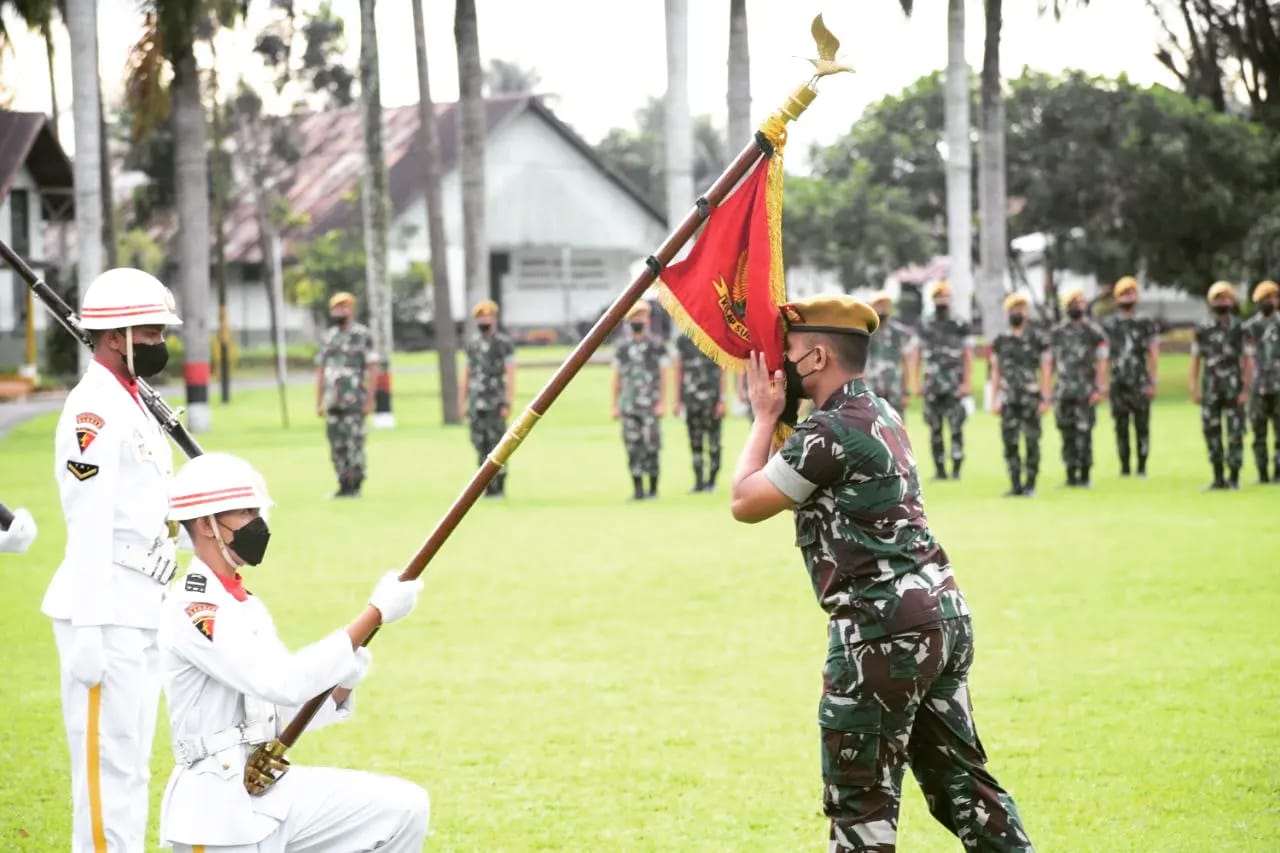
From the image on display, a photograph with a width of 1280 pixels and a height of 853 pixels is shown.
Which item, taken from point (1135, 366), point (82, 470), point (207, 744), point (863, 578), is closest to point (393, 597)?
point (207, 744)

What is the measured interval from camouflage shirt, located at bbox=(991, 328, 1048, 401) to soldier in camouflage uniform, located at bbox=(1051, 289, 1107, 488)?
1.94 feet

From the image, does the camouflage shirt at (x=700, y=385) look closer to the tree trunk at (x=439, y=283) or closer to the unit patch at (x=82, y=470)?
the tree trunk at (x=439, y=283)

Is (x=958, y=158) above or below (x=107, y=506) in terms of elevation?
above

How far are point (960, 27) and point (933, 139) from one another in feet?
45.8

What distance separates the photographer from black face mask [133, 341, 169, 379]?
20.4ft

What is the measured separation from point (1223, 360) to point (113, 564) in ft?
52.1

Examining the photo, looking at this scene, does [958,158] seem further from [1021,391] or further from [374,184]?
[1021,391]

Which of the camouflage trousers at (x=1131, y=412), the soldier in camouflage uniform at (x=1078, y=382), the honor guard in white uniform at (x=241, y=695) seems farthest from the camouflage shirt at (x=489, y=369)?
the honor guard in white uniform at (x=241, y=695)

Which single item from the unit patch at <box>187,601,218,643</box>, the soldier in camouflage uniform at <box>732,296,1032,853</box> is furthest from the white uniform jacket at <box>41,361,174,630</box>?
the soldier in camouflage uniform at <box>732,296,1032,853</box>

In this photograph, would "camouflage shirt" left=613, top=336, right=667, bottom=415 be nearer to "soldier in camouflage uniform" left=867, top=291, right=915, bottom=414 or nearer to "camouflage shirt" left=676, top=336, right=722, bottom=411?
"camouflage shirt" left=676, top=336, right=722, bottom=411

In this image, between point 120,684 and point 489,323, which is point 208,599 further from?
point 489,323

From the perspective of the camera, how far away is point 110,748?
588 cm

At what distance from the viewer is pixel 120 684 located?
5945 millimetres

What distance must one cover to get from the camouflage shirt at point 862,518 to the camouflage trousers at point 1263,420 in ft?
49.4
